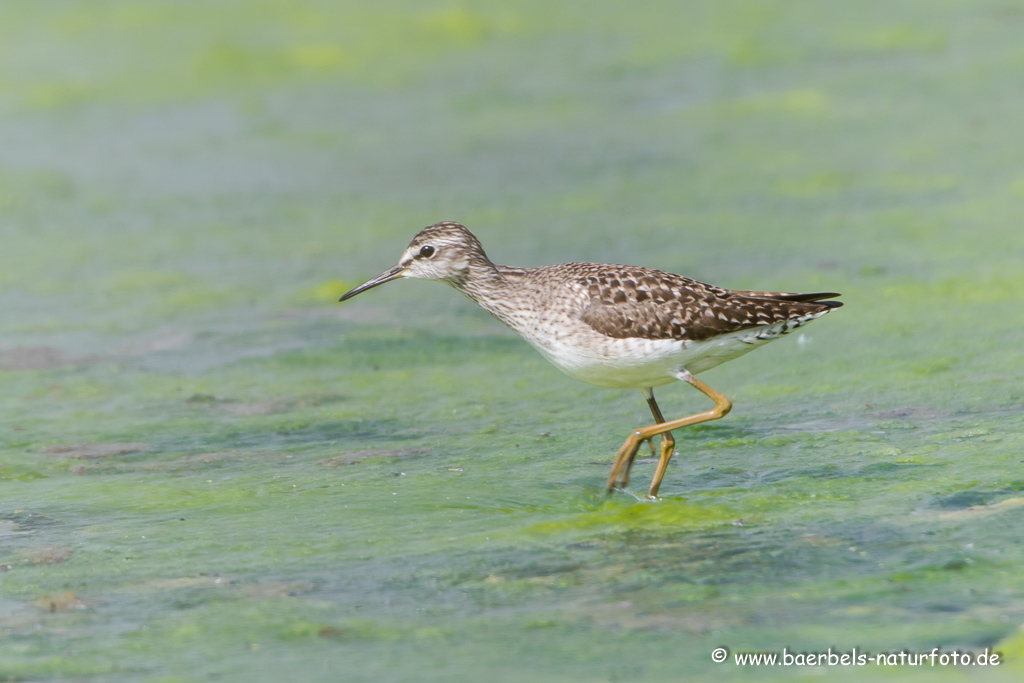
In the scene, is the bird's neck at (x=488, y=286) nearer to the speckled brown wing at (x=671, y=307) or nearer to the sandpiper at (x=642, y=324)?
the sandpiper at (x=642, y=324)

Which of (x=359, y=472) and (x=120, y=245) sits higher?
(x=120, y=245)

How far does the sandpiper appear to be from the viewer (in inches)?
228

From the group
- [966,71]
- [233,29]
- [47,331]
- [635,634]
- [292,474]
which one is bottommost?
[635,634]

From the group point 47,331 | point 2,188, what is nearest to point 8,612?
point 47,331

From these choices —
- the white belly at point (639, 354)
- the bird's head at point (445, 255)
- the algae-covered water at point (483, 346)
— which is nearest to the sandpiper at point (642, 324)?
the white belly at point (639, 354)

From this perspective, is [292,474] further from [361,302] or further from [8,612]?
[361,302]

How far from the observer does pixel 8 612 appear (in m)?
4.89

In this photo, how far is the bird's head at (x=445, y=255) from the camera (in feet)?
21.2

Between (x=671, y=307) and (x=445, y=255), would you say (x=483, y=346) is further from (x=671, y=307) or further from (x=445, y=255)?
(x=671, y=307)

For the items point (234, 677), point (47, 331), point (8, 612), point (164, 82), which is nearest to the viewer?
Answer: point (234, 677)

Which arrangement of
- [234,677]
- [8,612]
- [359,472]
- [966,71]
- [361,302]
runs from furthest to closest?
[966,71] → [361,302] → [359,472] → [8,612] → [234,677]

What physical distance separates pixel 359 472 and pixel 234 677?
212cm

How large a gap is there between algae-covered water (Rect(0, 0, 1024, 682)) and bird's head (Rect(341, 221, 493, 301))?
91 cm

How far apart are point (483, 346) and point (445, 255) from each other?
2186 millimetres
